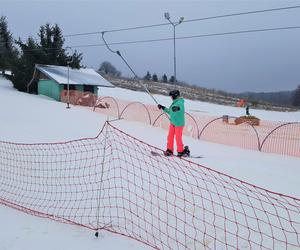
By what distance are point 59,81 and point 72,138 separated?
60.2 ft

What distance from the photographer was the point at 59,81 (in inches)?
1170

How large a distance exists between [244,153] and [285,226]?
23.4 feet

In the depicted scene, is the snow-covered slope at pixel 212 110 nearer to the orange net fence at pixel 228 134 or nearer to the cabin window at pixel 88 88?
the cabin window at pixel 88 88

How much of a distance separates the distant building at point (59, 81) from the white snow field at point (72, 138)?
7.86 m

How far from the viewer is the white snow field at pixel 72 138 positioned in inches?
185

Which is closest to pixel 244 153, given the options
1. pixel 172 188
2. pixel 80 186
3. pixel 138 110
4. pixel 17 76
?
pixel 172 188

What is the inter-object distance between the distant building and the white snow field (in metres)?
7.86

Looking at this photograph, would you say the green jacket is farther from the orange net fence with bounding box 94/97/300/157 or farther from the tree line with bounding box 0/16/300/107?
the tree line with bounding box 0/16/300/107

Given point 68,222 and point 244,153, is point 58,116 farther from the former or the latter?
point 68,222

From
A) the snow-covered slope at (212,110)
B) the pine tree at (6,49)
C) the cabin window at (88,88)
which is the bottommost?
the snow-covered slope at (212,110)

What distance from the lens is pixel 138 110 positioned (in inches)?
830

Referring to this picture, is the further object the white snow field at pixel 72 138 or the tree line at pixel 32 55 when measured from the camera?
the tree line at pixel 32 55

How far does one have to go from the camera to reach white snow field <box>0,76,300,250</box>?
4.69 metres

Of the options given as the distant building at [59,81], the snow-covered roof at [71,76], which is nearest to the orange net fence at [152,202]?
the distant building at [59,81]
